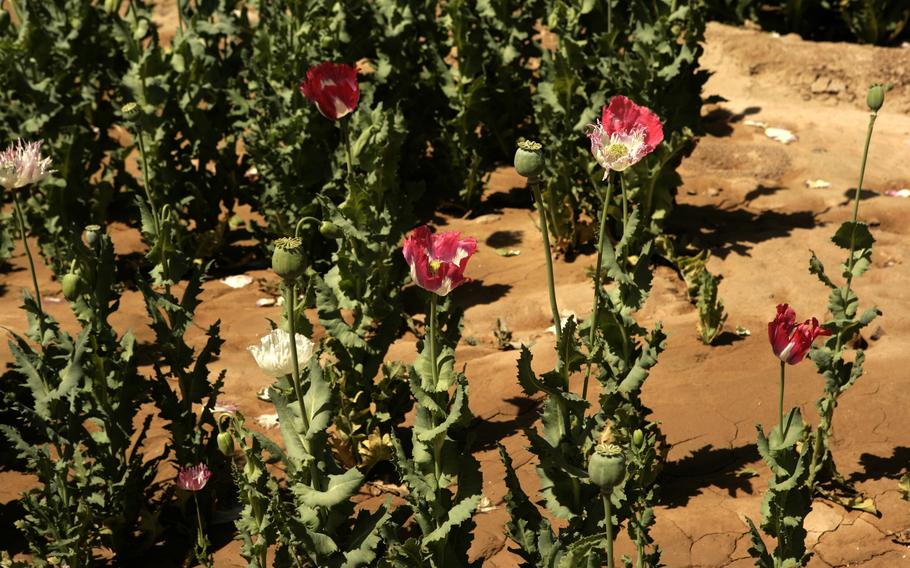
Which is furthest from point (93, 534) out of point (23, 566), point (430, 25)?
point (430, 25)

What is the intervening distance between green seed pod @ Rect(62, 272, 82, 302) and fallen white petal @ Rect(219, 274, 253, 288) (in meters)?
2.38

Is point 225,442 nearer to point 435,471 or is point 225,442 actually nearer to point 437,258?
point 435,471

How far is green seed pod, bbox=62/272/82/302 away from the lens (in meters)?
3.22

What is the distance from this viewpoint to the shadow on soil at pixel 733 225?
17.9ft

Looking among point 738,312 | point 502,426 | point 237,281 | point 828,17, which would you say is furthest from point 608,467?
point 828,17

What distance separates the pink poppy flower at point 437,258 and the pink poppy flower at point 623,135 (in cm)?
53

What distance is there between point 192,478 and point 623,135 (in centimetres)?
168

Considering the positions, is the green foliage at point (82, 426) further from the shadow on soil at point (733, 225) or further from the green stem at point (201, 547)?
the shadow on soil at point (733, 225)

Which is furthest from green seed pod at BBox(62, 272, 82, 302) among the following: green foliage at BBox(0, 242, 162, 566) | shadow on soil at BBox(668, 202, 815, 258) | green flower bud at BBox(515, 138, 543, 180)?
shadow on soil at BBox(668, 202, 815, 258)

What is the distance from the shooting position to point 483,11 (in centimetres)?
630

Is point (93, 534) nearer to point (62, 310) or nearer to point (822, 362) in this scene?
point (62, 310)

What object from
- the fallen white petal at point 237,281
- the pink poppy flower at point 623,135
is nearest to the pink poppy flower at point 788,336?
the pink poppy flower at point 623,135

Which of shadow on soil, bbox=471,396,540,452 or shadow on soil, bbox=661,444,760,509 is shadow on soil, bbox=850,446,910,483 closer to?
shadow on soil, bbox=661,444,760,509

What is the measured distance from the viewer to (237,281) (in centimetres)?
568
